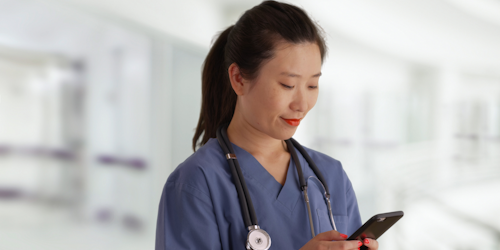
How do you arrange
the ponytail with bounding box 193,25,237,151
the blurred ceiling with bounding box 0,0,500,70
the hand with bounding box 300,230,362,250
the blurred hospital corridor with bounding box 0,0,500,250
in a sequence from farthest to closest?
the blurred ceiling with bounding box 0,0,500,70
the blurred hospital corridor with bounding box 0,0,500,250
the ponytail with bounding box 193,25,237,151
the hand with bounding box 300,230,362,250

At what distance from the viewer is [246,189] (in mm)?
842

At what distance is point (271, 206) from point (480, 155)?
4015 mm

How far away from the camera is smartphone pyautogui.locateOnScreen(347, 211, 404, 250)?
2.35 ft

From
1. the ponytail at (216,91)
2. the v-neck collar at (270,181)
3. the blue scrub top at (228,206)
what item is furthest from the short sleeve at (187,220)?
the ponytail at (216,91)

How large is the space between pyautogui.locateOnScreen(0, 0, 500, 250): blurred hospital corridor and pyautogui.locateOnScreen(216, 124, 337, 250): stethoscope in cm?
92

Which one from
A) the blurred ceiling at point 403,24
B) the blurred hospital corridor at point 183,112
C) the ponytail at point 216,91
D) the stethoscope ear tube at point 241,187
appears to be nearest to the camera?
the stethoscope ear tube at point 241,187

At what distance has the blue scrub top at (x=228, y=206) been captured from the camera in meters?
0.79

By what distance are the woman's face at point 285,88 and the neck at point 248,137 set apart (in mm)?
92

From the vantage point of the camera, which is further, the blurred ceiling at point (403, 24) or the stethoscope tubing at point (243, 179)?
the blurred ceiling at point (403, 24)

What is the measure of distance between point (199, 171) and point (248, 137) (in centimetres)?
19

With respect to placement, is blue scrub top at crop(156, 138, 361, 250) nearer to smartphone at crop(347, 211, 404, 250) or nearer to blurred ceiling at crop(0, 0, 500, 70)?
smartphone at crop(347, 211, 404, 250)

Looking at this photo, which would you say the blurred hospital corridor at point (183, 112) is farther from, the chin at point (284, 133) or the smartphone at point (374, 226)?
the smartphone at point (374, 226)

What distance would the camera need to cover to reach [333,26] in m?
4.18

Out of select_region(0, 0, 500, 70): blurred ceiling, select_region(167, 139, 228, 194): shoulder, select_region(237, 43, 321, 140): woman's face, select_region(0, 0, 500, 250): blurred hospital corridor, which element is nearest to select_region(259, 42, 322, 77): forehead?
select_region(237, 43, 321, 140): woman's face
